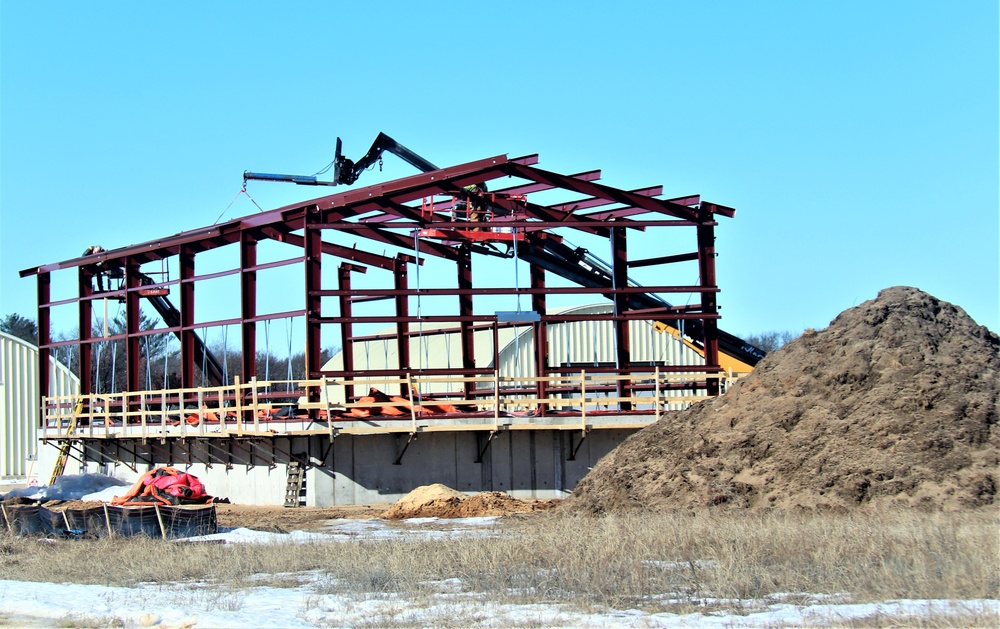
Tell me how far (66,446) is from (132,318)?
4.46 metres

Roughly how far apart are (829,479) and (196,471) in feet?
57.8

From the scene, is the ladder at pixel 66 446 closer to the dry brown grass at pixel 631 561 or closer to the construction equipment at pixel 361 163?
the construction equipment at pixel 361 163

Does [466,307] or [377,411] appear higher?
[466,307]

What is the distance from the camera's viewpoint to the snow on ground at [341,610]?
35.5 ft

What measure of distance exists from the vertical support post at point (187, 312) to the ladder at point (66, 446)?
3.47 metres

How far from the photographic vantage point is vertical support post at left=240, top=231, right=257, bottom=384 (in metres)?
31.0

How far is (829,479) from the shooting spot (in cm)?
1927

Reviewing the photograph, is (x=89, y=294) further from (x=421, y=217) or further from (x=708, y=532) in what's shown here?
(x=708, y=532)

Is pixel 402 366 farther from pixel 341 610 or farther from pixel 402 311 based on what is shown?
pixel 341 610

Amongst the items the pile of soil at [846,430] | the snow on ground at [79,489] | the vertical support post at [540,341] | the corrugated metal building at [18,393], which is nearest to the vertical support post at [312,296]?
the vertical support post at [540,341]

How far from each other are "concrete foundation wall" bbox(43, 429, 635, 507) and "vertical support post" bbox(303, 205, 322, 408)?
1.98 meters

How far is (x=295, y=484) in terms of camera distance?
1052 inches

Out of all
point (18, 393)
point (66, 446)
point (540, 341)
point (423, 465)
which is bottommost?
point (423, 465)

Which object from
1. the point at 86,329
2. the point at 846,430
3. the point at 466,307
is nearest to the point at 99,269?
the point at 86,329
